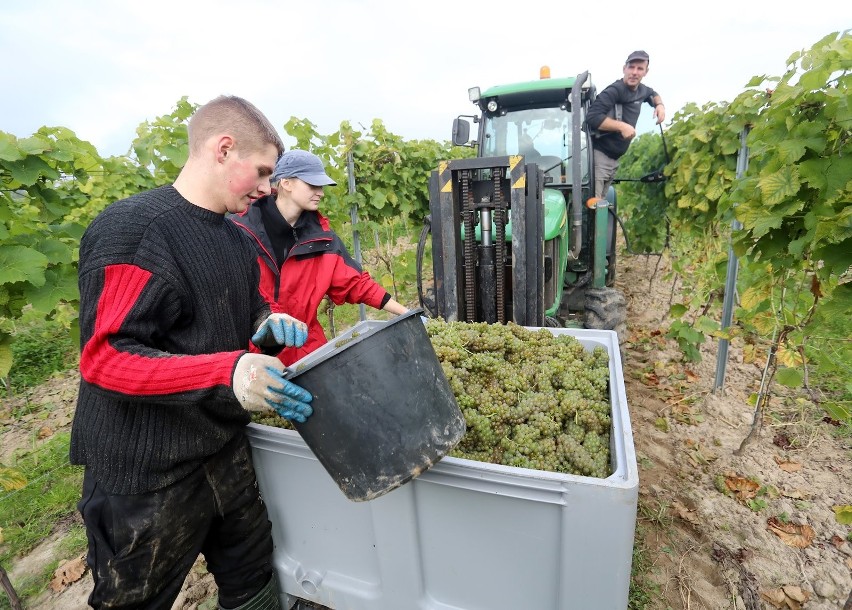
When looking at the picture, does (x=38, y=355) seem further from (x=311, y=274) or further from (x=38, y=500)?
(x=311, y=274)

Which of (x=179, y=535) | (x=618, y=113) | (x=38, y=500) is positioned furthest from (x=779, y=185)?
(x=38, y=500)

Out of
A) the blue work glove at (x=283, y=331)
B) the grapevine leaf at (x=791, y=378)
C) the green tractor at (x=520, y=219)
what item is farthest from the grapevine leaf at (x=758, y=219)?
the blue work glove at (x=283, y=331)

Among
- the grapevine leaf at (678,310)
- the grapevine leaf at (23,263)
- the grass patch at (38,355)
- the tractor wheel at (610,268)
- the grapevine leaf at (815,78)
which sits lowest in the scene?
the grass patch at (38,355)

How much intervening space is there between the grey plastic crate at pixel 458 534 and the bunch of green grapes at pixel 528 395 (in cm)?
9

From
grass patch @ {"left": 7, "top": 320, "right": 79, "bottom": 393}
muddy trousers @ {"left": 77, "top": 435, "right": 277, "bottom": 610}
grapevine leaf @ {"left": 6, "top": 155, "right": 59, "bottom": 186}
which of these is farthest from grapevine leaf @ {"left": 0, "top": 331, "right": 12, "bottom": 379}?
grass patch @ {"left": 7, "top": 320, "right": 79, "bottom": 393}

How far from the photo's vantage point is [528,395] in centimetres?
186

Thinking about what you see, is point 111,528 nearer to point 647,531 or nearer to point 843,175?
point 647,531

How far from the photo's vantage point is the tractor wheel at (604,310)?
13.4 ft

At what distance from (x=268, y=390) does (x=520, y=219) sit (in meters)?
2.19

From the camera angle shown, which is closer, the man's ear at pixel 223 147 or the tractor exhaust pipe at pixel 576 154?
the man's ear at pixel 223 147

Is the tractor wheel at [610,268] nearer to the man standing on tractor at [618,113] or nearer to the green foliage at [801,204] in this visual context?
the man standing on tractor at [618,113]

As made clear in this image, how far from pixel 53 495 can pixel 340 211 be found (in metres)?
3.43

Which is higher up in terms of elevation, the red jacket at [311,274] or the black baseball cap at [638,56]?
the black baseball cap at [638,56]

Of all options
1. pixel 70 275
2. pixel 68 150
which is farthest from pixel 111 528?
pixel 68 150
